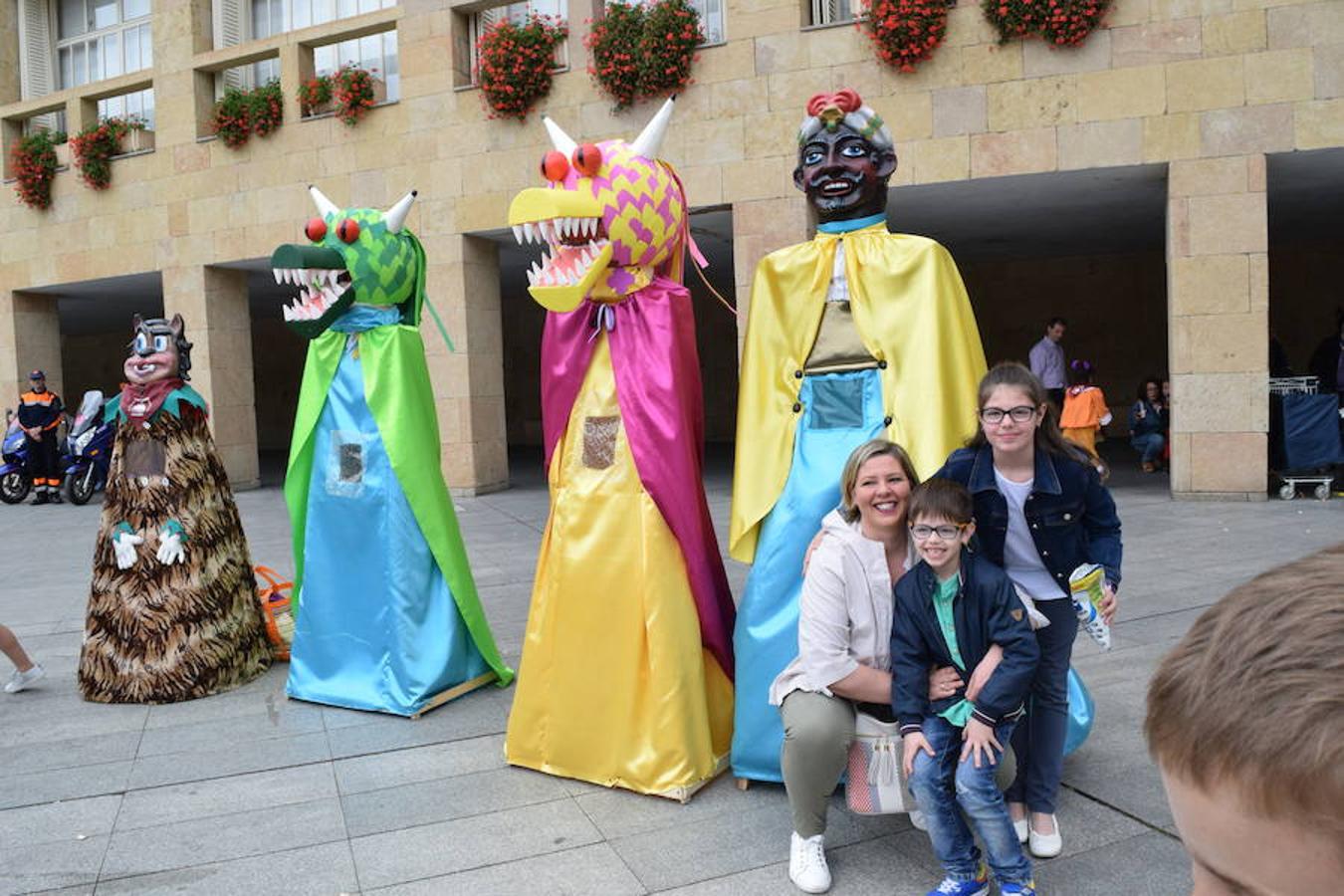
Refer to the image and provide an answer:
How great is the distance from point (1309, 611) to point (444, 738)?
3.59m

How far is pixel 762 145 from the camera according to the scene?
29.9ft

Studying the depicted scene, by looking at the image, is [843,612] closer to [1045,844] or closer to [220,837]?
[1045,844]

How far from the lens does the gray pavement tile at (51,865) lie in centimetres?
273

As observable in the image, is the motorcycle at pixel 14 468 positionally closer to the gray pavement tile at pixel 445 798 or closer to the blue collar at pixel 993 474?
the gray pavement tile at pixel 445 798

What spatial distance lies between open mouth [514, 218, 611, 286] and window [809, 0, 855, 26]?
682 cm

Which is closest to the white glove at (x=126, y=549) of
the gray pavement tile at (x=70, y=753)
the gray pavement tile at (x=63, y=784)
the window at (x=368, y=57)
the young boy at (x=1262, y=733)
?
the gray pavement tile at (x=70, y=753)

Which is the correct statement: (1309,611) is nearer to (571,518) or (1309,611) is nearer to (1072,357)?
(571,518)

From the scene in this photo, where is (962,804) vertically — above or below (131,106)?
below

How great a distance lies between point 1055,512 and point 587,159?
1.79 meters

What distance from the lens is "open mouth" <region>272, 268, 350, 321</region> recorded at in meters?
4.12

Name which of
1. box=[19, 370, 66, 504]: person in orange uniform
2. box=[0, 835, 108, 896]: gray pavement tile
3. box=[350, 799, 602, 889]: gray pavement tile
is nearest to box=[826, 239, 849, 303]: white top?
box=[350, 799, 602, 889]: gray pavement tile

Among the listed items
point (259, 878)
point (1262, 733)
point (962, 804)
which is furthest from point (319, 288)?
point (1262, 733)

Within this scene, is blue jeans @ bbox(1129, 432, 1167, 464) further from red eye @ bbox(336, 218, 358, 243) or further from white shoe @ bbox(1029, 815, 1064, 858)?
red eye @ bbox(336, 218, 358, 243)

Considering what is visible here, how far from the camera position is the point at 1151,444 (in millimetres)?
11250
